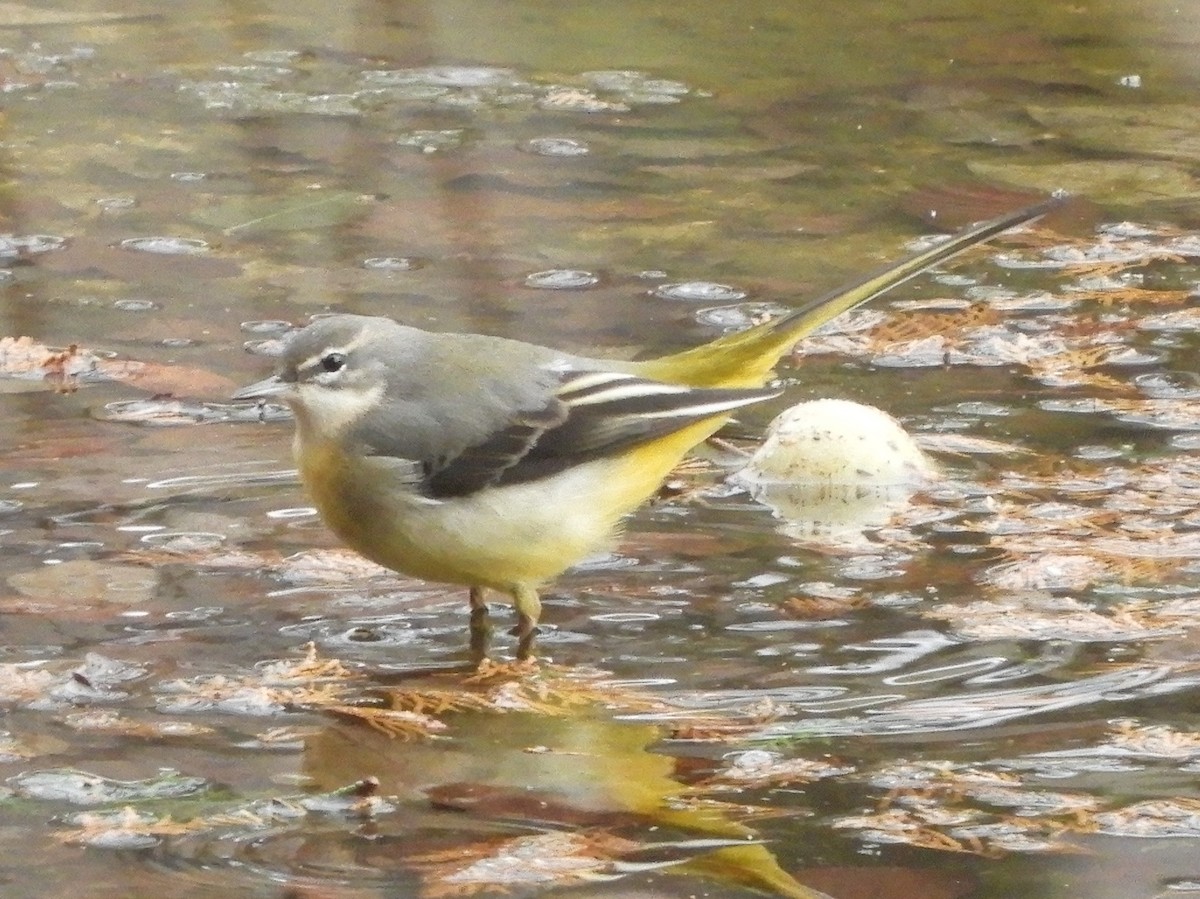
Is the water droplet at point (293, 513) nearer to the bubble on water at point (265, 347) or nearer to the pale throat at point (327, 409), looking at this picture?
the pale throat at point (327, 409)

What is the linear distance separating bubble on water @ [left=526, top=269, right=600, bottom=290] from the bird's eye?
2.59m

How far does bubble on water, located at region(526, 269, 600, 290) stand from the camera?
28.6 feet

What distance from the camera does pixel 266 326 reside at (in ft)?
26.9

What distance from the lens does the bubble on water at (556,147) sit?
10.6 meters

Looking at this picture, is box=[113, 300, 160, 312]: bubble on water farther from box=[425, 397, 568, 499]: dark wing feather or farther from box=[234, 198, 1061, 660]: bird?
box=[425, 397, 568, 499]: dark wing feather

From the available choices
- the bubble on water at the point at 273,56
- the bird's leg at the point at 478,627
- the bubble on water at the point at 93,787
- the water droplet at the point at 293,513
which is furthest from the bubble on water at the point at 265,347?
the bubble on water at the point at 273,56

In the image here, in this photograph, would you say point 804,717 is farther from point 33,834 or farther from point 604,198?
point 604,198

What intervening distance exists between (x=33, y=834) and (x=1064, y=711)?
231cm

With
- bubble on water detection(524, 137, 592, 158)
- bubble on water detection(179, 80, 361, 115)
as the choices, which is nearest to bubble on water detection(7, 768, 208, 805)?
bubble on water detection(524, 137, 592, 158)

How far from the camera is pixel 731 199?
32.5 ft

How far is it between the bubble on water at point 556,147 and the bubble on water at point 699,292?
2056 millimetres

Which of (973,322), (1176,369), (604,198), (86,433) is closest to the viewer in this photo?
(86,433)

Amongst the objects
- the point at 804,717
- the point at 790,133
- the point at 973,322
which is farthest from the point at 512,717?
the point at 790,133

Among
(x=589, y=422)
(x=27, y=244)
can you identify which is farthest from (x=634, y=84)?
(x=589, y=422)
